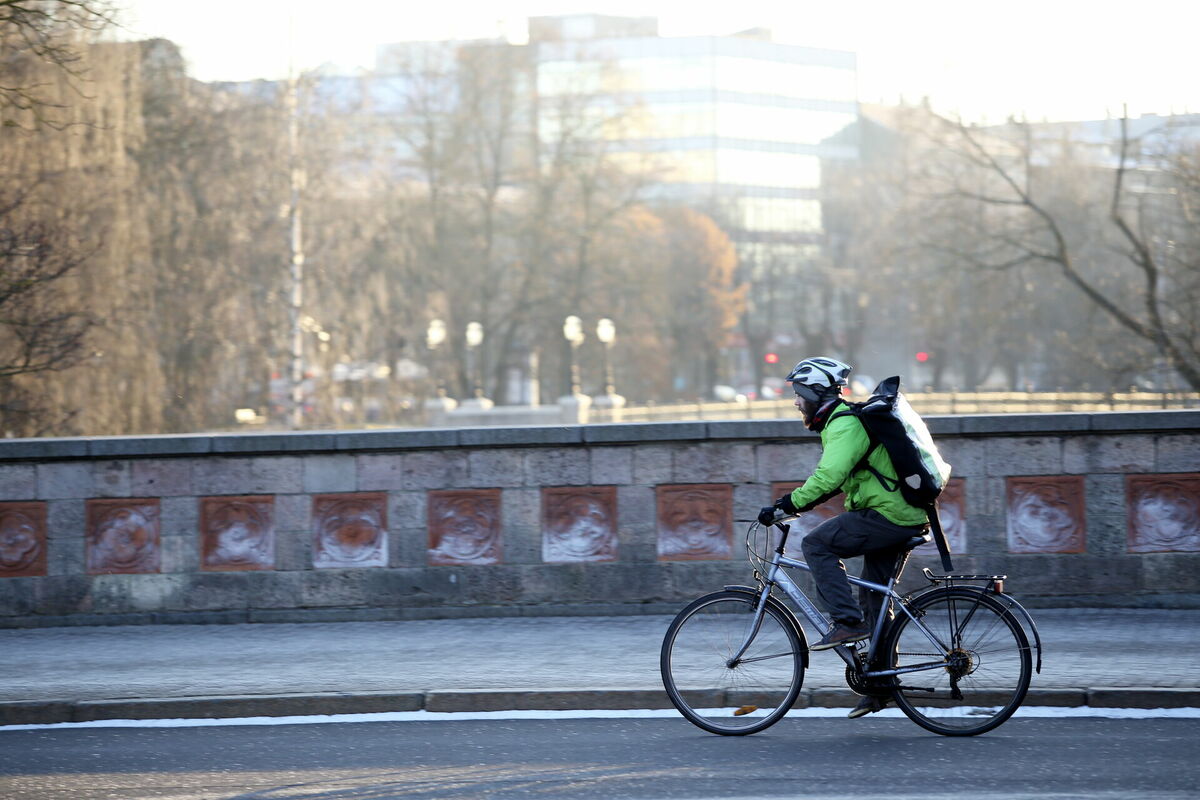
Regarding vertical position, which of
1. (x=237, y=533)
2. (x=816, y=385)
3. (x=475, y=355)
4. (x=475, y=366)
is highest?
(x=475, y=355)

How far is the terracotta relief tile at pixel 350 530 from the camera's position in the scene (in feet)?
36.4

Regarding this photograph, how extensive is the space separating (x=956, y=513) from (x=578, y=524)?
2875 mm

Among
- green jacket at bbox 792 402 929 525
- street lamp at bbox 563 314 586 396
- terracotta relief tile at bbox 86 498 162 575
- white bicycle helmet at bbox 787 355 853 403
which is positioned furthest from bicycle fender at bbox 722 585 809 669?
street lamp at bbox 563 314 586 396

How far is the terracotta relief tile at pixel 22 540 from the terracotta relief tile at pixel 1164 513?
8.34 metres

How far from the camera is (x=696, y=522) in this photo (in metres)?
11.0

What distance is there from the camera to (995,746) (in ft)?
21.4

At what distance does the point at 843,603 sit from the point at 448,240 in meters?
41.9

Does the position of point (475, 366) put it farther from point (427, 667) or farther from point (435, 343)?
point (427, 667)

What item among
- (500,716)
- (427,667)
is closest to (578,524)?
(427,667)

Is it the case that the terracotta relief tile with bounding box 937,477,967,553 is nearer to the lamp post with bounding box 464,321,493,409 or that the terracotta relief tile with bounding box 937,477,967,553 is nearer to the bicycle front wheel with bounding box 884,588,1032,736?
the bicycle front wheel with bounding box 884,588,1032,736

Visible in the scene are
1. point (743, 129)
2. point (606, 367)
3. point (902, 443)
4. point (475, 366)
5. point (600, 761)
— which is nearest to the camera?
point (600, 761)

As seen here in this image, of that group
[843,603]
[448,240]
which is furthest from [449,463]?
[448,240]

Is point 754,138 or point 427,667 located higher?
point 754,138

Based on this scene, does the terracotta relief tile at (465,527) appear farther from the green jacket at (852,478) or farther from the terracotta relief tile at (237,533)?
the green jacket at (852,478)
